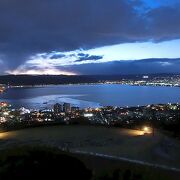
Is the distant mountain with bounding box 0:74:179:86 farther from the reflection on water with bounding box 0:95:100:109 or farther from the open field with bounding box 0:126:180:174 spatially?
the open field with bounding box 0:126:180:174

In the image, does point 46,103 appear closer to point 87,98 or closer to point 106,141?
point 87,98

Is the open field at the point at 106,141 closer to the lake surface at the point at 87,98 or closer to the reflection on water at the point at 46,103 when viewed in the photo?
the reflection on water at the point at 46,103

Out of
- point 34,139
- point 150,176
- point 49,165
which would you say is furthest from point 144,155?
point 49,165

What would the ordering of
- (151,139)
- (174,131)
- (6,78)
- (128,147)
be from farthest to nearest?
(6,78)
(174,131)
(151,139)
(128,147)

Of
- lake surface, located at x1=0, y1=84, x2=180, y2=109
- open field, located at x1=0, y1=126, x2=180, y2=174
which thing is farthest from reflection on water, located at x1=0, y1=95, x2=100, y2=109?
open field, located at x1=0, y1=126, x2=180, y2=174

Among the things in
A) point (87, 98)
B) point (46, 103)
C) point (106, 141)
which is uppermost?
point (106, 141)

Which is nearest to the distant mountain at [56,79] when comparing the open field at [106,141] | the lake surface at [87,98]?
the lake surface at [87,98]

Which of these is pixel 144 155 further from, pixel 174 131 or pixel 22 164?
pixel 22 164

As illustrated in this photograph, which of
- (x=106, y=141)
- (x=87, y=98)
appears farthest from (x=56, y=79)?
(x=106, y=141)
